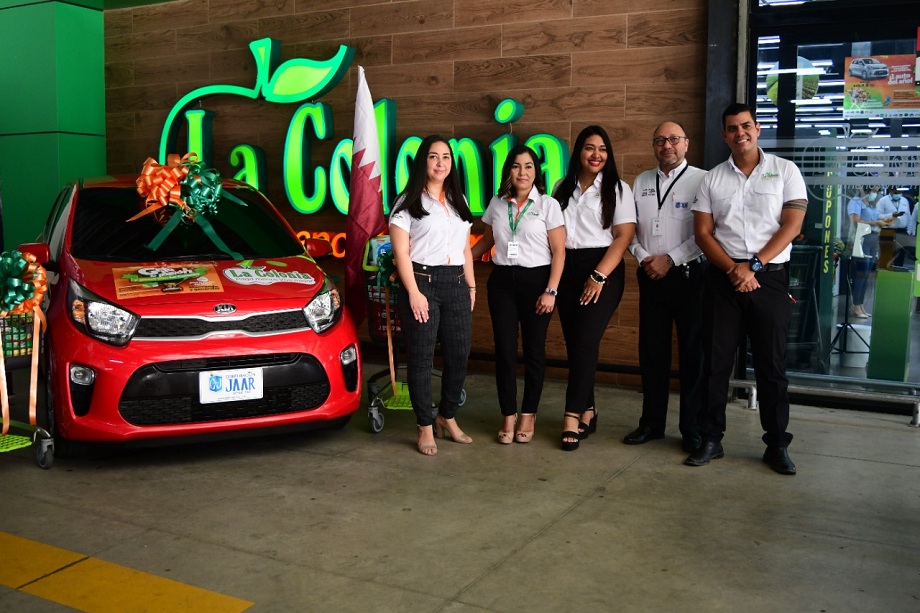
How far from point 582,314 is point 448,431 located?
1.05 m

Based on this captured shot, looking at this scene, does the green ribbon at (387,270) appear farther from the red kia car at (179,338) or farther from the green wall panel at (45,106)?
the green wall panel at (45,106)

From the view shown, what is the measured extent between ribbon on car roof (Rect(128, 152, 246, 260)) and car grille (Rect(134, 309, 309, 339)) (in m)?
0.66

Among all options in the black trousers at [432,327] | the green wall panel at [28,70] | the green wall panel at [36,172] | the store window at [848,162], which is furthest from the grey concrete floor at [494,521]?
the green wall panel at [28,70]

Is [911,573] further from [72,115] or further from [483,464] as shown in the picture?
[72,115]

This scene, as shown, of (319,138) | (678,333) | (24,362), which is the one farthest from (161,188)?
(678,333)

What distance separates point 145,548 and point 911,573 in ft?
9.76

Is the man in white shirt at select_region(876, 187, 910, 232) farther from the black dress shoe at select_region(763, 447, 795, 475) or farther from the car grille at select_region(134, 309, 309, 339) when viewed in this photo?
the car grille at select_region(134, 309, 309, 339)

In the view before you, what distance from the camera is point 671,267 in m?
5.13

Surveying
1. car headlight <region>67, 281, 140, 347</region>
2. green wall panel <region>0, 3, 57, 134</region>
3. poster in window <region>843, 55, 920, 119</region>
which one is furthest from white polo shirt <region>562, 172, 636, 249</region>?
green wall panel <region>0, 3, 57, 134</region>

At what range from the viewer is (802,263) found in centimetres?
645

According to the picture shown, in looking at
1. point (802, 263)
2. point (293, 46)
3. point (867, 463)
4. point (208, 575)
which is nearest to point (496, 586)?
point (208, 575)

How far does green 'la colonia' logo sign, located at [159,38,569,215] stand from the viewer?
7223mm

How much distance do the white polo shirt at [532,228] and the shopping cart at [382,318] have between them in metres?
0.72

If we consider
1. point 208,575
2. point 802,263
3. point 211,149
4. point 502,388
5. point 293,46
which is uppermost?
point 293,46
